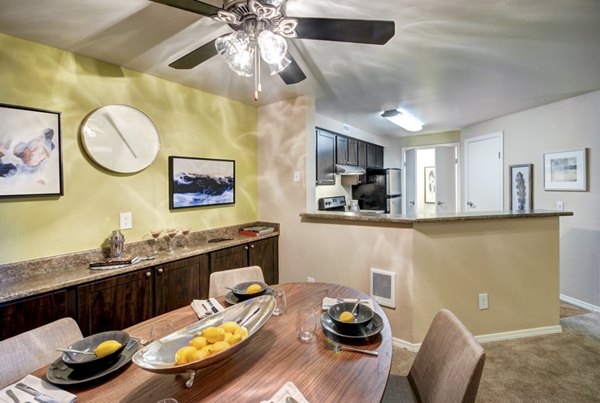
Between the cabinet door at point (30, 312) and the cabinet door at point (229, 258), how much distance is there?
104cm

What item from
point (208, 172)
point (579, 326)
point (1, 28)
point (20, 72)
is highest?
point (1, 28)

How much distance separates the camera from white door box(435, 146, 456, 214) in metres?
5.03

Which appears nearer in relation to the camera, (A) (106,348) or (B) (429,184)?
(A) (106,348)

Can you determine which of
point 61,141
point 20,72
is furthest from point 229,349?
point 20,72

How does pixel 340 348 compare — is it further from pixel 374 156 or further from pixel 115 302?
pixel 374 156

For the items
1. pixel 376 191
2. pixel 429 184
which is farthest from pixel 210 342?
pixel 429 184

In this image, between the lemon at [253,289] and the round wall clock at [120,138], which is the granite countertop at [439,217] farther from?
the round wall clock at [120,138]

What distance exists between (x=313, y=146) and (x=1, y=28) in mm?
2436

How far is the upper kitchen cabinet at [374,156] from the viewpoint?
16.3 feet

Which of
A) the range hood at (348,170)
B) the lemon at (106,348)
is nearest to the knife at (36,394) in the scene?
the lemon at (106,348)

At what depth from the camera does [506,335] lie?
2.47 meters

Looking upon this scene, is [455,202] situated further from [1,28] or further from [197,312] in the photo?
[1,28]

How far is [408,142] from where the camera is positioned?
5.71 meters

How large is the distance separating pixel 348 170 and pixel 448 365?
10.7 feet
